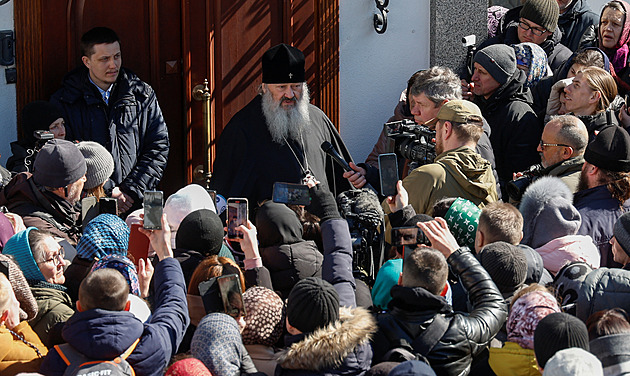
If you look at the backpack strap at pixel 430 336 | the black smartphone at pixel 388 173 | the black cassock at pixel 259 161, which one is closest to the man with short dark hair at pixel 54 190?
the black cassock at pixel 259 161

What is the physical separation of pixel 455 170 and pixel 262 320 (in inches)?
74.7

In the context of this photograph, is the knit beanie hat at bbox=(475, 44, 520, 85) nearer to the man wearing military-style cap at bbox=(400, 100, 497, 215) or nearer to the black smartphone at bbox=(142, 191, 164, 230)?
the man wearing military-style cap at bbox=(400, 100, 497, 215)

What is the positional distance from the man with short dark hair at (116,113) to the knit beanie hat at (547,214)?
306 cm

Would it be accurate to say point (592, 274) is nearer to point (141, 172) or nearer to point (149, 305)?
point (149, 305)

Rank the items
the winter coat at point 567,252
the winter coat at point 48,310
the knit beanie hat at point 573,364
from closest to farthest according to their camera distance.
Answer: the knit beanie hat at point 573,364
the winter coat at point 48,310
the winter coat at point 567,252

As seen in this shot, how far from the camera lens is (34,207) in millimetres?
5359

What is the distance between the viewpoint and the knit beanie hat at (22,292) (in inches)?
153

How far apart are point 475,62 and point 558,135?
1314mm

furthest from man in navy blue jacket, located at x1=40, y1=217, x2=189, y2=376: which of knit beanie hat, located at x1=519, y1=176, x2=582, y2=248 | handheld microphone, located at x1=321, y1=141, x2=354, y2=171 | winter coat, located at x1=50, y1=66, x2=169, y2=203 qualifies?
winter coat, located at x1=50, y1=66, x2=169, y2=203

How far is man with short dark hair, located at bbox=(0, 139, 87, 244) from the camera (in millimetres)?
5289

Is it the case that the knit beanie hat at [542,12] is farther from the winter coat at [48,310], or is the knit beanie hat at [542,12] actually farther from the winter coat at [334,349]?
the winter coat at [48,310]

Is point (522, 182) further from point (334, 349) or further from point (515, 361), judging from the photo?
point (334, 349)

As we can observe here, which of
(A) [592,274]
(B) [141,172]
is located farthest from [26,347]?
(B) [141,172]

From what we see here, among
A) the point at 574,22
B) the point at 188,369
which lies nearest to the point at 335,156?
the point at 188,369
